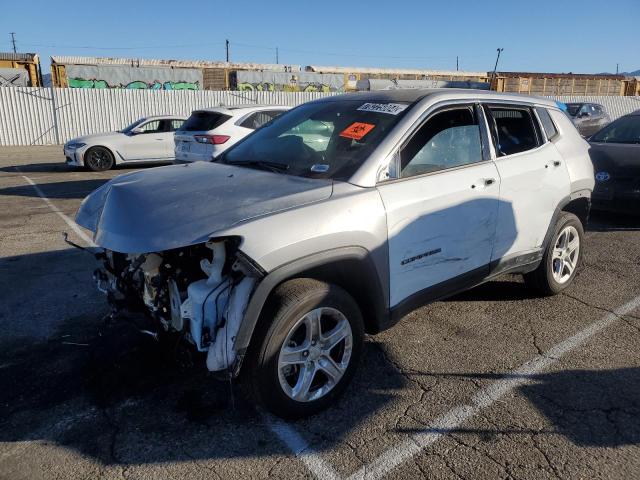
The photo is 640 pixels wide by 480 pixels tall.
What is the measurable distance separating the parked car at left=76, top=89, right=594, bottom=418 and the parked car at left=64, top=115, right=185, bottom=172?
10.5 metres

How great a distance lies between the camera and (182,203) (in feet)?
9.45

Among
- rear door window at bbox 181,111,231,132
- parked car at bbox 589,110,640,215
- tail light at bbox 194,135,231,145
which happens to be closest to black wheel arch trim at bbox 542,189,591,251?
parked car at bbox 589,110,640,215

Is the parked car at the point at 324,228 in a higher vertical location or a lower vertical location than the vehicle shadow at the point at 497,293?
higher

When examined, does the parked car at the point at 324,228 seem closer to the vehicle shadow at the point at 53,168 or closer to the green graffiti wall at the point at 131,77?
the vehicle shadow at the point at 53,168

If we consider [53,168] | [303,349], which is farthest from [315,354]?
[53,168]

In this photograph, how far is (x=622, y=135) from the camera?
8.12 m

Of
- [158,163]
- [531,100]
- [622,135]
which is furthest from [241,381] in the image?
[158,163]

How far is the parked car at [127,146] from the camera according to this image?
1323 cm

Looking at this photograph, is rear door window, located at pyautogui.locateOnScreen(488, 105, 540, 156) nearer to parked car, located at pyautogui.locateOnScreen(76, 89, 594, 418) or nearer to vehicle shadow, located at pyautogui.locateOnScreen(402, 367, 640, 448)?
parked car, located at pyautogui.locateOnScreen(76, 89, 594, 418)

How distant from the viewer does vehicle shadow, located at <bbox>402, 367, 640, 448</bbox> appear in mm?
2822

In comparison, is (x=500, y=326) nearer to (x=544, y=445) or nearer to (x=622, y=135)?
(x=544, y=445)

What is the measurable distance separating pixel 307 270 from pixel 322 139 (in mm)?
1303

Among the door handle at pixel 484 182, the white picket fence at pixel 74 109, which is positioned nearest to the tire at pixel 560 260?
the door handle at pixel 484 182

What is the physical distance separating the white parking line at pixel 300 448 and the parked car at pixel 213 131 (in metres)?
6.50
